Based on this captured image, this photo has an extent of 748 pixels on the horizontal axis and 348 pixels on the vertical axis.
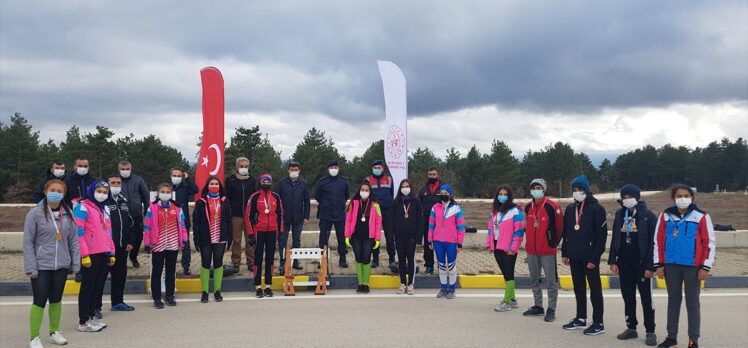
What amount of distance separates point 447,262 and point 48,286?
5396mm

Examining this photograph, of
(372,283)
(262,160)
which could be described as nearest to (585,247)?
(372,283)

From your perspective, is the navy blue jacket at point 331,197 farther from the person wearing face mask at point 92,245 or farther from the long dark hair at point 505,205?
the person wearing face mask at point 92,245

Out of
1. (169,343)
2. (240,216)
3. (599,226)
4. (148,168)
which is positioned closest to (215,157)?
(240,216)

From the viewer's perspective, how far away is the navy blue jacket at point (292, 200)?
9492mm

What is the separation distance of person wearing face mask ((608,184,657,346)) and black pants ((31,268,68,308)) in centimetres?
628

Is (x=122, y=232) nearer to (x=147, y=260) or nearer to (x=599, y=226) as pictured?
(x=147, y=260)

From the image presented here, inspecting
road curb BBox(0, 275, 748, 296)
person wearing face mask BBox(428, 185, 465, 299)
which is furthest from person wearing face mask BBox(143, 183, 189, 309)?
person wearing face mask BBox(428, 185, 465, 299)

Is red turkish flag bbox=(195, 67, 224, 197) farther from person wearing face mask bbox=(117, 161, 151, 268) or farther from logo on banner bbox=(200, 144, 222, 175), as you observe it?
person wearing face mask bbox=(117, 161, 151, 268)

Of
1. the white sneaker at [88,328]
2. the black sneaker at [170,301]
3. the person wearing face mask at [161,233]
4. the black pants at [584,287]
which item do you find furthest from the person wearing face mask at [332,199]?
the black pants at [584,287]

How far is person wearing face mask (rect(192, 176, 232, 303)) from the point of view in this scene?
789cm

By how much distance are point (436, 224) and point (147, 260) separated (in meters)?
6.48

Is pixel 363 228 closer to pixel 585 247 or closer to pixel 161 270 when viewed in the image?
pixel 161 270

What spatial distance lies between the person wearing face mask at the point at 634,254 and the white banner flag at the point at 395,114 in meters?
5.31

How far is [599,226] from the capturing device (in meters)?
6.28
